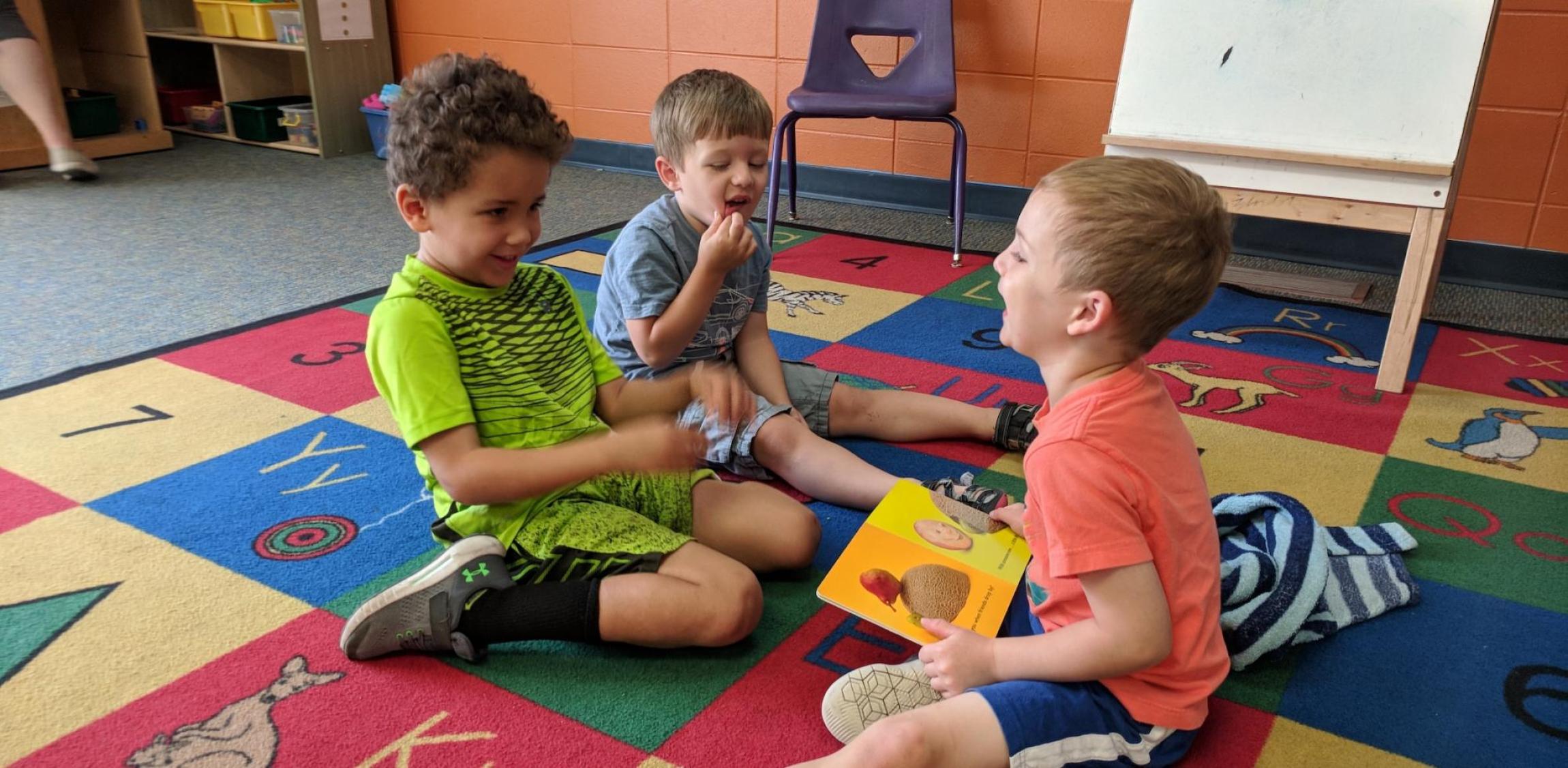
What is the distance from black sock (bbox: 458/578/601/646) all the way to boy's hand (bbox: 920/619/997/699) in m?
0.37

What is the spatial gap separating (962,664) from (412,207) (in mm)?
703

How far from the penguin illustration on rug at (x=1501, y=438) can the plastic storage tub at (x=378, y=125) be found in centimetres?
339

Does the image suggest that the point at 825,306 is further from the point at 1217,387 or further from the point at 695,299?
the point at 695,299

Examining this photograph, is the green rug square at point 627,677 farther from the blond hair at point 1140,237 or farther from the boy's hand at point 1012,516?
the blond hair at point 1140,237

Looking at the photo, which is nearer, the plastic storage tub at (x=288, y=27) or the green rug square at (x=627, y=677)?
the green rug square at (x=627, y=677)

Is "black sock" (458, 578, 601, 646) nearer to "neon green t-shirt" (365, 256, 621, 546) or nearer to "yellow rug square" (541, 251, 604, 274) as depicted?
"neon green t-shirt" (365, 256, 621, 546)

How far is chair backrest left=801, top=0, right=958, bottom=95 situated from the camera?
9.53 ft

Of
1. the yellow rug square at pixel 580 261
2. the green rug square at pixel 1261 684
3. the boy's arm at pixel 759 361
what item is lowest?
the green rug square at pixel 1261 684

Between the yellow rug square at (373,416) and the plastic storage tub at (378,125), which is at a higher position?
the plastic storage tub at (378,125)

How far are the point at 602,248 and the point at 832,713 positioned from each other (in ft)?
6.45

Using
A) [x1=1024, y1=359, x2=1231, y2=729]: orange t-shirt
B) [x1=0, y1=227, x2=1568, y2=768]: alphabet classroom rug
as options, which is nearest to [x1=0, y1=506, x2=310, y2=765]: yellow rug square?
[x1=0, y1=227, x2=1568, y2=768]: alphabet classroom rug

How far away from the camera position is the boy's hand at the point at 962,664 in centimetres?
94

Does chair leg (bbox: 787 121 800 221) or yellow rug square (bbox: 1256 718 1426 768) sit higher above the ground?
chair leg (bbox: 787 121 800 221)

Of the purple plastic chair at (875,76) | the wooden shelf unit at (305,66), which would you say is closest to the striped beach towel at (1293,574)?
the purple plastic chair at (875,76)
